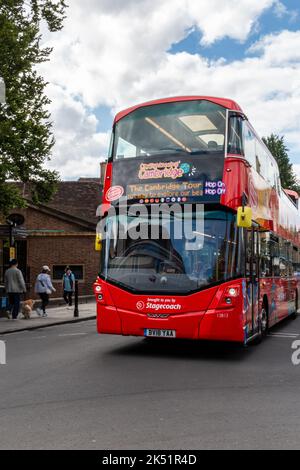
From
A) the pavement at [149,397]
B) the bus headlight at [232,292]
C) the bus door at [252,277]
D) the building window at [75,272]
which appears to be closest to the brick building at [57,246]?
the building window at [75,272]

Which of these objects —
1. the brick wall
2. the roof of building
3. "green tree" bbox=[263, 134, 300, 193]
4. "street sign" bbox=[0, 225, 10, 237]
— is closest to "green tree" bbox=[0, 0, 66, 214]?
"street sign" bbox=[0, 225, 10, 237]

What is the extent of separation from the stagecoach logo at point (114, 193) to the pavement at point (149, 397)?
8.96 feet

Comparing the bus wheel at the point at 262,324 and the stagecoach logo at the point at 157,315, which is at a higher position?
the stagecoach logo at the point at 157,315

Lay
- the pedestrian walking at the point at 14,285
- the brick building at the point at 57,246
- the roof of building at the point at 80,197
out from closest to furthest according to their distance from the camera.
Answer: the pedestrian walking at the point at 14,285, the brick building at the point at 57,246, the roof of building at the point at 80,197

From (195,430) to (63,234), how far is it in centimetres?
2821

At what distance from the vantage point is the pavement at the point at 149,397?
5020 mm

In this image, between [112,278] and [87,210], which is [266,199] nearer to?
[112,278]

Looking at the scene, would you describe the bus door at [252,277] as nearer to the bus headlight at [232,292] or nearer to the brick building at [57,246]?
the bus headlight at [232,292]

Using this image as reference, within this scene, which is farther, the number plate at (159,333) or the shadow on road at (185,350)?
the shadow on road at (185,350)

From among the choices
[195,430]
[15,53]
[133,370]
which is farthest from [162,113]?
[15,53]

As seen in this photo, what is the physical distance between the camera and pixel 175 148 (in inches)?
385

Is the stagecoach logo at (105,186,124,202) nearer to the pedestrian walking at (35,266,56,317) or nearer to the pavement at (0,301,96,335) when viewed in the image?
the pavement at (0,301,96,335)

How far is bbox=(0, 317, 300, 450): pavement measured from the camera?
5020 millimetres

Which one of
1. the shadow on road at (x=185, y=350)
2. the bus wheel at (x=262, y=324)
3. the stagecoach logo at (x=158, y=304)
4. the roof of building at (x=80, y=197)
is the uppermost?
the roof of building at (x=80, y=197)
